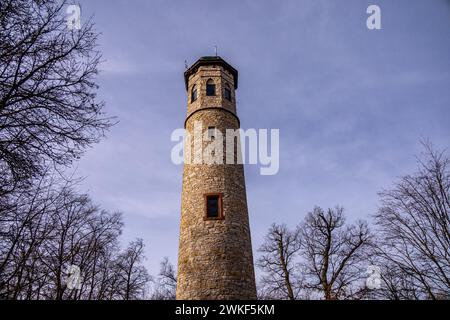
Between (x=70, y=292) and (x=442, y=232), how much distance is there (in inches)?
703

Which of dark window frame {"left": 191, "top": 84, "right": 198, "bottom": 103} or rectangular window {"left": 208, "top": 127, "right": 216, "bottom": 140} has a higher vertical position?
dark window frame {"left": 191, "top": 84, "right": 198, "bottom": 103}

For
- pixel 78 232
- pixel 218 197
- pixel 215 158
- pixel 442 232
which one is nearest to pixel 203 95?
pixel 215 158

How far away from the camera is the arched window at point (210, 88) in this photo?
60.4 feet

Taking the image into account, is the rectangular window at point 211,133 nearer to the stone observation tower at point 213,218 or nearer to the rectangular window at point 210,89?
the stone observation tower at point 213,218

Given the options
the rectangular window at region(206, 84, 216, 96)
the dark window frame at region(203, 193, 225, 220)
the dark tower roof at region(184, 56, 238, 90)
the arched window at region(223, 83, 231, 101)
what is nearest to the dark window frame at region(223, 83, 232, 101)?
the arched window at region(223, 83, 231, 101)

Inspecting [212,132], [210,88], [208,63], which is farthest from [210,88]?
[212,132]

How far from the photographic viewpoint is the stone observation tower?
1353 centimetres

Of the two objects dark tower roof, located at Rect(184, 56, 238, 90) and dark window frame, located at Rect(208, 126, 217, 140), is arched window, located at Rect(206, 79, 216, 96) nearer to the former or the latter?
dark tower roof, located at Rect(184, 56, 238, 90)

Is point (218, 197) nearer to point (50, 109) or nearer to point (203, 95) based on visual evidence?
point (203, 95)

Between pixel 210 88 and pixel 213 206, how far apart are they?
22.8 ft

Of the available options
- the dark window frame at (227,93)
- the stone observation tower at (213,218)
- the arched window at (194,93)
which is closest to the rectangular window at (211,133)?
the stone observation tower at (213,218)

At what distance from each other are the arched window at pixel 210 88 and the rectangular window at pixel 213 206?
6023mm
